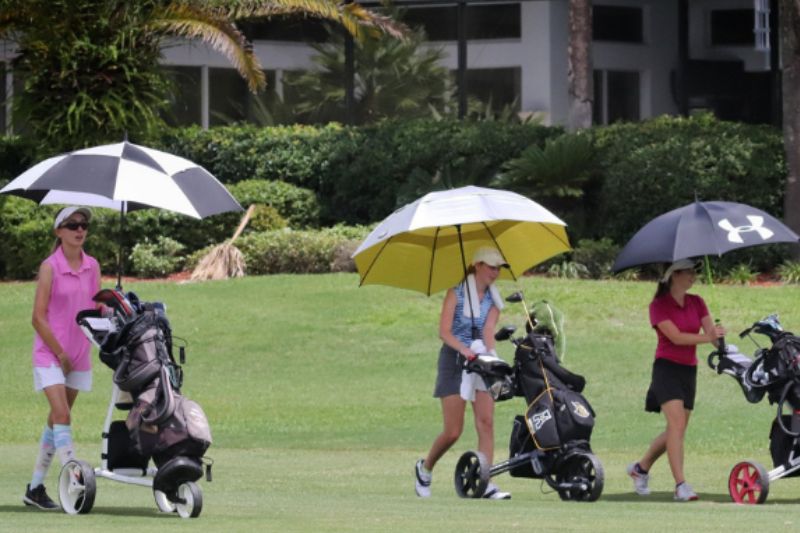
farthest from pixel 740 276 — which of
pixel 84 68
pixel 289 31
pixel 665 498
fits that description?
pixel 665 498

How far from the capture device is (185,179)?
11062 mm

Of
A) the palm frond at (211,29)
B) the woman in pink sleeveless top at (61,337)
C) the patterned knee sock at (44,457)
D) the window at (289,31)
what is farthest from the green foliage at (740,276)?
the patterned knee sock at (44,457)

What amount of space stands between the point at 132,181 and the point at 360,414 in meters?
7.97

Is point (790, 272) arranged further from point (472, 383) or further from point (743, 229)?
point (472, 383)

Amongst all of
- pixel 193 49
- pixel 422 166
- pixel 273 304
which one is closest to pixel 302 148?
pixel 422 166

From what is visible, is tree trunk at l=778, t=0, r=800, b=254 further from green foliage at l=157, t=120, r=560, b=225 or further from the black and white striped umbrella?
the black and white striped umbrella

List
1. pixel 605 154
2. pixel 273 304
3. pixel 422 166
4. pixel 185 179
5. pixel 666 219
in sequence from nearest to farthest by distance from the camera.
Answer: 1. pixel 185 179
2. pixel 666 219
3. pixel 273 304
4. pixel 605 154
5. pixel 422 166

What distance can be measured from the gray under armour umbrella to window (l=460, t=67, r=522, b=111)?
2135cm

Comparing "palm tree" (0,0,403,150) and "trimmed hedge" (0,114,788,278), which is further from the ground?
"palm tree" (0,0,403,150)

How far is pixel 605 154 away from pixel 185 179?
15.6m

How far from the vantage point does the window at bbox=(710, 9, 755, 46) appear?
3441 centimetres

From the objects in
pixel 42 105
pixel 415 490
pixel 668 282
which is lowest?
pixel 415 490

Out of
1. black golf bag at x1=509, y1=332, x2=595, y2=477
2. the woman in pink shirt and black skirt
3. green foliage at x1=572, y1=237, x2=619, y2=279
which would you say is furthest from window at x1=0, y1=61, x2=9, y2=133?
the woman in pink shirt and black skirt

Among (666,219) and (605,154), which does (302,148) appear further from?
(666,219)
